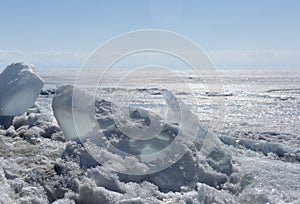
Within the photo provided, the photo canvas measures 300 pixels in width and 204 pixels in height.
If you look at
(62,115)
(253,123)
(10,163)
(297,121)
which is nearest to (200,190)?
(10,163)

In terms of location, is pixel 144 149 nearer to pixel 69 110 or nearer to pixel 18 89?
pixel 69 110

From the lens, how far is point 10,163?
5512 mm

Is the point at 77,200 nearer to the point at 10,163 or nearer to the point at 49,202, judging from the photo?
the point at 49,202

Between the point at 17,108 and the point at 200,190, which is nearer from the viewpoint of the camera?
the point at 200,190

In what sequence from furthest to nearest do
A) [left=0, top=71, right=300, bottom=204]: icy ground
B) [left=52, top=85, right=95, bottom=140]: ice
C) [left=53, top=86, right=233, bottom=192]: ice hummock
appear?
1. [left=52, top=85, right=95, bottom=140]: ice
2. [left=53, top=86, right=233, bottom=192]: ice hummock
3. [left=0, top=71, right=300, bottom=204]: icy ground

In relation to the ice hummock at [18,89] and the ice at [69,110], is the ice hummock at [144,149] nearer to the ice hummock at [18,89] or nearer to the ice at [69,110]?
the ice at [69,110]

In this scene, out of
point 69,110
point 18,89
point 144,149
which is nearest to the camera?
A: point 144,149

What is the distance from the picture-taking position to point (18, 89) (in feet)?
35.2

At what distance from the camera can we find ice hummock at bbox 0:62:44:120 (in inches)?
400

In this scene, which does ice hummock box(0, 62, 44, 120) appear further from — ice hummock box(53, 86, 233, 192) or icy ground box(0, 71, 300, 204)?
ice hummock box(53, 86, 233, 192)

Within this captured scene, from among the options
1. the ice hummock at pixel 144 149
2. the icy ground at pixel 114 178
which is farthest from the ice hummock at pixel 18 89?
the ice hummock at pixel 144 149

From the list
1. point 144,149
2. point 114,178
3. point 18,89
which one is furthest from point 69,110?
point 18,89

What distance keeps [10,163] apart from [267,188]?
12.1 ft

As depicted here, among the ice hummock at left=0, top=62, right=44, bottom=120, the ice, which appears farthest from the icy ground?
the ice hummock at left=0, top=62, right=44, bottom=120
